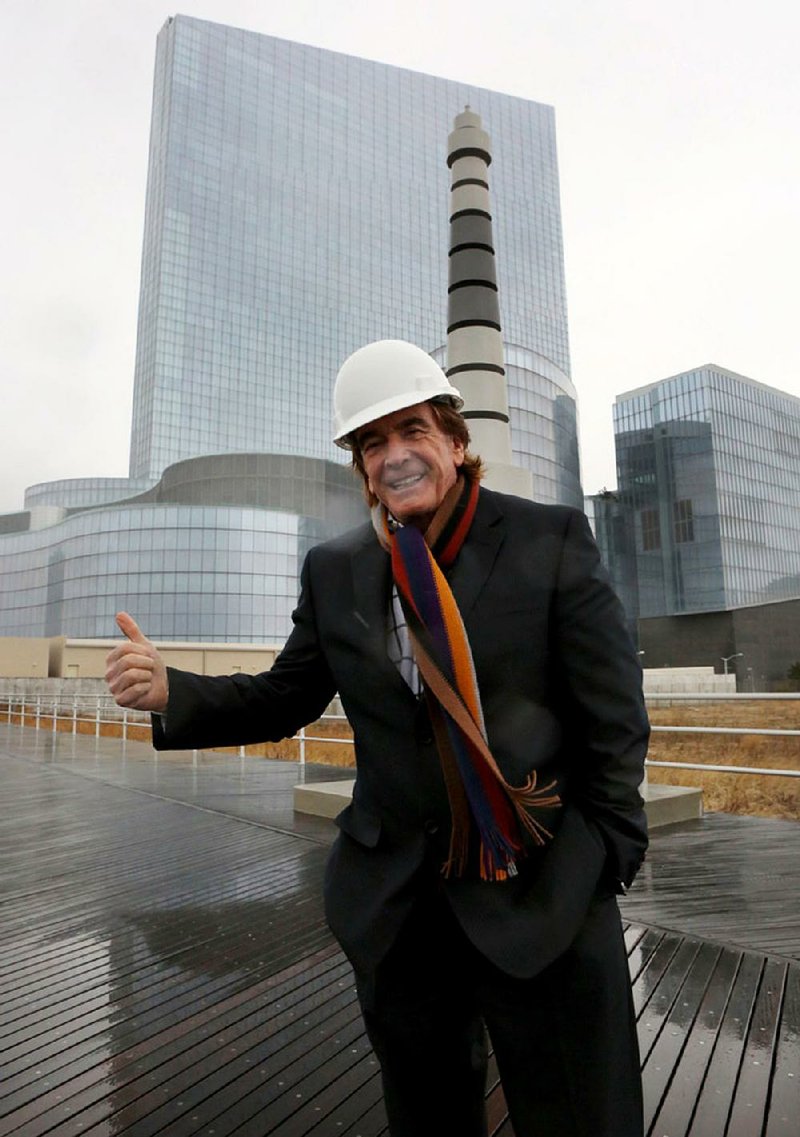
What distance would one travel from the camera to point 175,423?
97.9 metres

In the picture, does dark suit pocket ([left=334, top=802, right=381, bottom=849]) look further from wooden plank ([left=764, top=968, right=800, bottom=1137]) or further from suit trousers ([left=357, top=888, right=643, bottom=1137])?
wooden plank ([left=764, top=968, right=800, bottom=1137])

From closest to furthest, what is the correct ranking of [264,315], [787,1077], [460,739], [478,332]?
[460,739] → [787,1077] → [478,332] → [264,315]

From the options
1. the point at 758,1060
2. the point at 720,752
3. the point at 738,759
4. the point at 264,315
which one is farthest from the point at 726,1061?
the point at 264,315

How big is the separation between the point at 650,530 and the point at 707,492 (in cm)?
575

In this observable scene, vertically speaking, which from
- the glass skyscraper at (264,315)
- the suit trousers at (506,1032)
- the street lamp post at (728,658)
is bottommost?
the suit trousers at (506,1032)

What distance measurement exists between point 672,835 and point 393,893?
18.6 feet

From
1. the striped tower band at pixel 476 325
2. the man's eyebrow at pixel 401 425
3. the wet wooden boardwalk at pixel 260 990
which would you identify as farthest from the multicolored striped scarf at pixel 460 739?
the striped tower band at pixel 476 325

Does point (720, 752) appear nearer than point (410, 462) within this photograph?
No

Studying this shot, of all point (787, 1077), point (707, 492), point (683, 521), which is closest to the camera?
point (787, 1077)

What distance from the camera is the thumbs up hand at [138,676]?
150cm

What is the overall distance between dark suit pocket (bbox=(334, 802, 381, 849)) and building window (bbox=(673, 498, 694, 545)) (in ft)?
214

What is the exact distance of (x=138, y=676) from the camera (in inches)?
59.4

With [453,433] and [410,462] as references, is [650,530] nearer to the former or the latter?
[453,433]

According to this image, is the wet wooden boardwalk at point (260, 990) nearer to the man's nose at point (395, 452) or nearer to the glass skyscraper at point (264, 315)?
the man's nose at point (395, 452)
